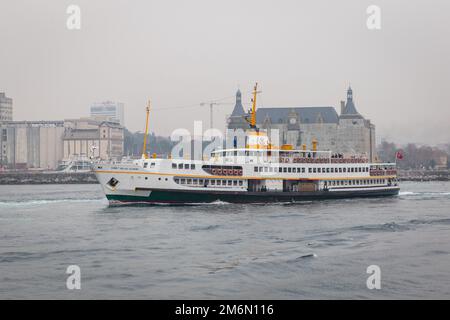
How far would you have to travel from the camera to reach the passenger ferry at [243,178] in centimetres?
5484

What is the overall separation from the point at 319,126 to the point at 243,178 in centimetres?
12695

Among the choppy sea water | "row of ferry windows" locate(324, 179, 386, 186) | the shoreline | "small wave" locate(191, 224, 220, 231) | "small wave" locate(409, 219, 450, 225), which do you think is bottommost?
the choppy sea water

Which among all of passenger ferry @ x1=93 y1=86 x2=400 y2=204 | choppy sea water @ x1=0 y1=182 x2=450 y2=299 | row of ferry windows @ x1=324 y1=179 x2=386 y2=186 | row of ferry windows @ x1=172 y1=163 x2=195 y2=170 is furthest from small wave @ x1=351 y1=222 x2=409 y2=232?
row of ferry windows @ x1=324 y1=179 x2=386 y2=186

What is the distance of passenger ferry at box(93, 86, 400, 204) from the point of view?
54844mm

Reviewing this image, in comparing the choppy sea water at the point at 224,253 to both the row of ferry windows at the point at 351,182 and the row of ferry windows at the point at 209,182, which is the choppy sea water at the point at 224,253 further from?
the row of ferry windows at the point at 351,182

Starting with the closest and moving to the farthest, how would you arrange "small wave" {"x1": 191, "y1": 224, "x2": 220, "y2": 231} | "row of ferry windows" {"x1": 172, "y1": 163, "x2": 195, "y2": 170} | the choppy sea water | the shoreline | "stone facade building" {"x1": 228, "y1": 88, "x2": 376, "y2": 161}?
1. the choppy sea water
2. "small wave" {"x1": 191, "y1": 224, "x2": 220, "y2": 231}
3. "row of ferry windows" {"x1": 172, "y1": 163, "x2": 195, "y2": 170}
4. the shoreline
5. "stone facade building" {"x1": 228, "y1": 88, "x2": 376, "y2": 161}

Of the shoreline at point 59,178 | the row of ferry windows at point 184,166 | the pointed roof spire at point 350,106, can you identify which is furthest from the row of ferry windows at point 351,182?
the pointed roof spire at point 350,106

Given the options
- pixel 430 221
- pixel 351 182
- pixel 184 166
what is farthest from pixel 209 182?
pixel 430 221

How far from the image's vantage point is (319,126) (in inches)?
7195

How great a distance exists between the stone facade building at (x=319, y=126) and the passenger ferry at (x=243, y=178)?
114 meters

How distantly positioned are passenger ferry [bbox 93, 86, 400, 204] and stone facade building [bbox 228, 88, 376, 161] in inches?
4469

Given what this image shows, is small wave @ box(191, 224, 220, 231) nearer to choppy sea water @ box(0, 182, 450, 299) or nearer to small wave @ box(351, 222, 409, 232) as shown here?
choppy sea water @ box(0, 182, 450, 299)
